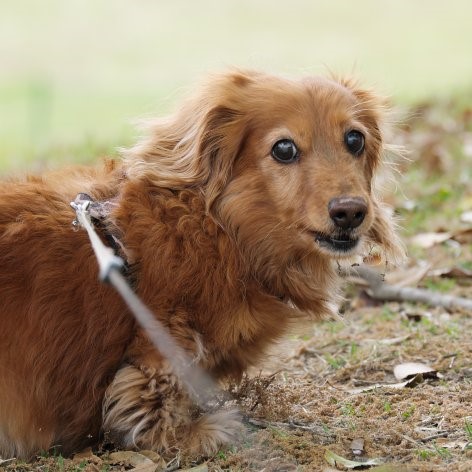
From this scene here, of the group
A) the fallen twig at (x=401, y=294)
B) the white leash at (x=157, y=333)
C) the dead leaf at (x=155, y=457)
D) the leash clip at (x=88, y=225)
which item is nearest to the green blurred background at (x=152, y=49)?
the fallen twig at (x=401, y=294)

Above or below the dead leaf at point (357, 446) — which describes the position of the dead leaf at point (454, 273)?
below

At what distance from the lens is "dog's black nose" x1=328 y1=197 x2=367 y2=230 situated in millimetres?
3637

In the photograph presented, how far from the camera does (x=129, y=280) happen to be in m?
3.70

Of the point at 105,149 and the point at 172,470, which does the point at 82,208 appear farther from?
the point at 105,149

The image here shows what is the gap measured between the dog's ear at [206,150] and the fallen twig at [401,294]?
1772mm

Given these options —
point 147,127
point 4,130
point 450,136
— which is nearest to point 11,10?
point 4,130

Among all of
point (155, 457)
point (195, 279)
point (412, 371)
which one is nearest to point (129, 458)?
point (155, 457)

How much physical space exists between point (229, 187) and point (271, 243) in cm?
29

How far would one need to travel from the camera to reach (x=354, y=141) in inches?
157

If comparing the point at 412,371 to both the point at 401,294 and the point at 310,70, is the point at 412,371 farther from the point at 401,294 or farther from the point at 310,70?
the point at 310,70

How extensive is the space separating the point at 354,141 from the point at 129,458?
5.15ft

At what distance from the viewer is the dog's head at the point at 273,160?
12.4ft

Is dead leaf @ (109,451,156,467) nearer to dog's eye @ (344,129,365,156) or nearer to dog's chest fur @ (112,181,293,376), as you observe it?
dog's chest fur @ (112,181,293,376)

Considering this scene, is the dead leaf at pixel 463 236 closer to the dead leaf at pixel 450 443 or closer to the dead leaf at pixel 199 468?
the dead leaf at pixel 450 443
